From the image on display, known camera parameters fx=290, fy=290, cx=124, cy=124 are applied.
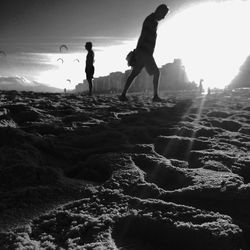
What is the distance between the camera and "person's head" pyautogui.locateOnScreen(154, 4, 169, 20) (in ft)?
20.2

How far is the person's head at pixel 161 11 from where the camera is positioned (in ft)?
20.2

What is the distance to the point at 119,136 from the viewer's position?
287 cm

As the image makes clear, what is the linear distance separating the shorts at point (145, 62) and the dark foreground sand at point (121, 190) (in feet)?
12.0

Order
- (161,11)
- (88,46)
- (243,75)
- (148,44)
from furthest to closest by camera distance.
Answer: (243,75), (88,46), (148,44), (161,11)

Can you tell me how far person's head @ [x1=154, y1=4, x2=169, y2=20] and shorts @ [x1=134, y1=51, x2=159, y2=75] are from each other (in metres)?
0.84

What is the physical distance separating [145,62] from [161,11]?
3.66 feet

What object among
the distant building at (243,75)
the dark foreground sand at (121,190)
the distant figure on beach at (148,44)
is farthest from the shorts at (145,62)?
the distant building at (243,75)

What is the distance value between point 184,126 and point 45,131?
168cm

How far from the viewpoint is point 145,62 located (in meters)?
6.45

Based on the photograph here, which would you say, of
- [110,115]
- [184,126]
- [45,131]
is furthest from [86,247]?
[110,115]

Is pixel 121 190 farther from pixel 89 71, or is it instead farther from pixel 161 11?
pixel 89 71

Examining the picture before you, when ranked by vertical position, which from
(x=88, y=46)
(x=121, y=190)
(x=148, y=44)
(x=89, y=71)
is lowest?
(x=121, y=190)

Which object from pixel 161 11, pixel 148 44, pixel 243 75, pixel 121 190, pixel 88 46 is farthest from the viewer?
pixel 243 75

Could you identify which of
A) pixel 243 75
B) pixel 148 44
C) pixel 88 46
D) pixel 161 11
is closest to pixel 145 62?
pixel 148 44
